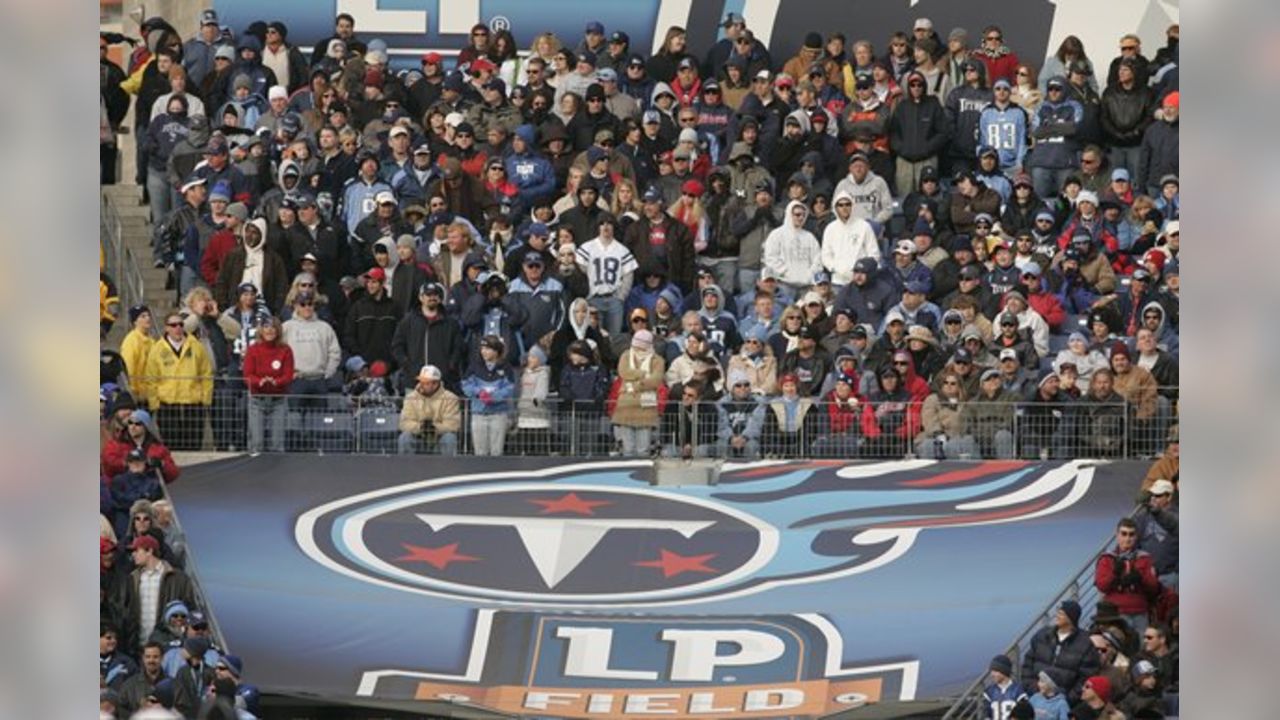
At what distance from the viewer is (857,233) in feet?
59.4

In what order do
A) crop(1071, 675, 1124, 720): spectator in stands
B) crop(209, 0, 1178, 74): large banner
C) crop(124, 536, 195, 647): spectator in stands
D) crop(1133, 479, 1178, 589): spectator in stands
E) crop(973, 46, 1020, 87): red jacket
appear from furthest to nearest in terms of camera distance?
crop(209, 0, 1178, 74): large banner
crop(973, 46, 1020, 87): red jacket
crop(1133, 479, 1178, 589): spectator in stands
crop(124, 536, 195, 647): spectator in stands
crop(1071, 675, 1124, 720): spectator in stands

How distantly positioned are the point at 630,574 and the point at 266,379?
285cm

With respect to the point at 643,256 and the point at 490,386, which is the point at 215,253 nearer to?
the point at 490,386

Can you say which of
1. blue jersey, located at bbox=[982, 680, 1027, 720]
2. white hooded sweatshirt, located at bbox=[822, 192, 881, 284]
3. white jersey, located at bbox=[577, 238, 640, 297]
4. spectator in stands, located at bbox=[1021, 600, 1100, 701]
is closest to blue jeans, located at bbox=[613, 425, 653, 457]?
white jersey, located at bbox=[577, 238, 640, 297]

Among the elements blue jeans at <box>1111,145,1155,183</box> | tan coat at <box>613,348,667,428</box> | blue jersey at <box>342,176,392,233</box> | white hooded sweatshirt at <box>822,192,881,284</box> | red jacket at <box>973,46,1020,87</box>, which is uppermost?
red jacket at <box>973,46,1020,87</box>

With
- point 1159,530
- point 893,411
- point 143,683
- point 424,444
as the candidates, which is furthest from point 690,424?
point 143,683

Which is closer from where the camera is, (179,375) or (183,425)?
(179,375)

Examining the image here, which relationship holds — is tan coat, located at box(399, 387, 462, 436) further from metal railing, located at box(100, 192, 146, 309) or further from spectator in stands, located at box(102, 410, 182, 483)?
metal railing, located at box(100, 192, 146, 309)

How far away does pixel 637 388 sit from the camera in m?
16.6

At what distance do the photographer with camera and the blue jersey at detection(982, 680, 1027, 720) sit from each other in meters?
1.23

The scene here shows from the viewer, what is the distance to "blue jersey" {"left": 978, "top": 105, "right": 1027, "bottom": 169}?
64.5ft
